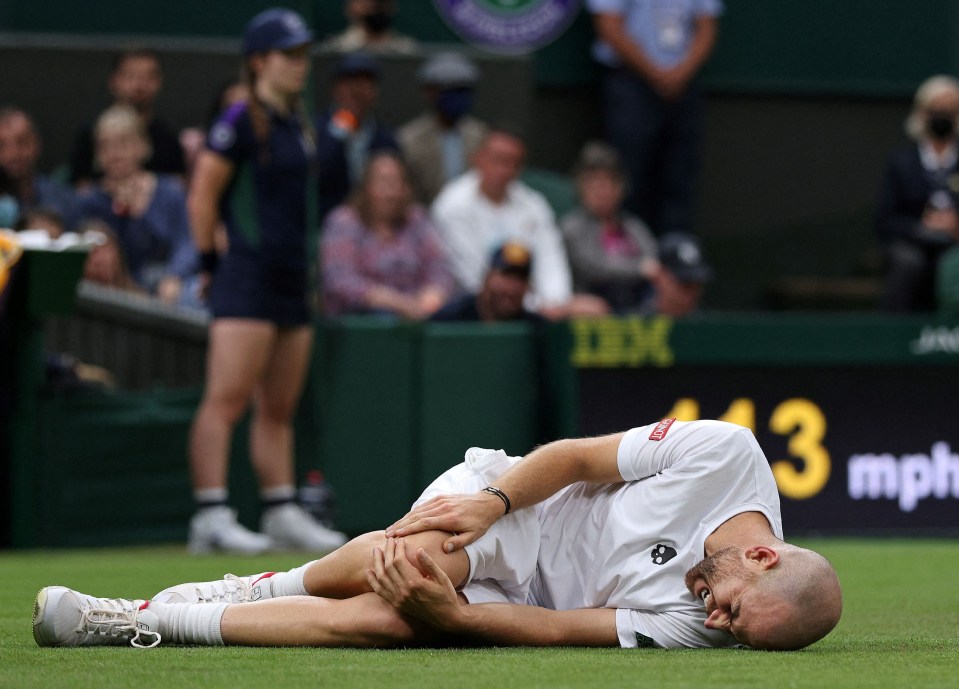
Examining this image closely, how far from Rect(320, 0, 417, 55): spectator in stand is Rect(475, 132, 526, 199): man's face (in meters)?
1.42

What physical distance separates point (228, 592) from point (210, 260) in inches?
139

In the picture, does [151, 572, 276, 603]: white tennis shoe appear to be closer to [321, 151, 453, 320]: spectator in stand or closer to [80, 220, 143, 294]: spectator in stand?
[321, 151, 453, 320]: spectator in stand

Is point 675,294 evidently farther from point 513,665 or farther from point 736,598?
point 513,665

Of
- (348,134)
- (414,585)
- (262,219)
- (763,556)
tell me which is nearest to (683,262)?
(348,134)

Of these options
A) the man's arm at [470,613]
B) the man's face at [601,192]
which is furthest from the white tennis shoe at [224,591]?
the man's face at [601,192]

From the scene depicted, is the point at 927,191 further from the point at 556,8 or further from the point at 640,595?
the point at 640,595

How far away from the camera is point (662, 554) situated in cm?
407

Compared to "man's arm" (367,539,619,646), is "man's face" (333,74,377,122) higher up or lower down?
higher up

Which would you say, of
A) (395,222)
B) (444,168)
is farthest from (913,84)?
(395,222)

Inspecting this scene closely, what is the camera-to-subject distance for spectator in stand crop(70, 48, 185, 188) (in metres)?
9.96

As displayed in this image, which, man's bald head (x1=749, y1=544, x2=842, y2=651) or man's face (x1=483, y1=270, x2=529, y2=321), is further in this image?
man's face (x1=483, y1=270, x2=529, y2=321)

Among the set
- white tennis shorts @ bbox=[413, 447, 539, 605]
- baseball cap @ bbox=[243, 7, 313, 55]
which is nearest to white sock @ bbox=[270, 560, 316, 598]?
white tennis shorts @ bbox=[413, 447, 539, 605]

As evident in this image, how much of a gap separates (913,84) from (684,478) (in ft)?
31.8

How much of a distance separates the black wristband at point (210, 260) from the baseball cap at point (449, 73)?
306cm
